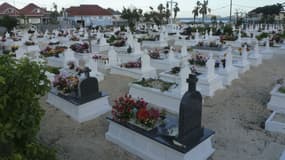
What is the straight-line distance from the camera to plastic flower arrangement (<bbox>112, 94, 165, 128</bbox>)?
453 cm

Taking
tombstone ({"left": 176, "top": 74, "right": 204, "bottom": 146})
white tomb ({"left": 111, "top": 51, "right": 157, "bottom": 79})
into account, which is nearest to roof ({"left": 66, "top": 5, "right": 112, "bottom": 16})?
white tomb ({"left": 111, "top": 51, "right": 157, "bottom": 79})

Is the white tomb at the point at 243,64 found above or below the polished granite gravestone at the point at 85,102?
above

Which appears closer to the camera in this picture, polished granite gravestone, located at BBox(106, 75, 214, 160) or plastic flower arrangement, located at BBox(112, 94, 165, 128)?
polished granite gravestone, located at BBox(106, 75, 214, 160)

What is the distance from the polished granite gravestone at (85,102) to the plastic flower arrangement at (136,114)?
4.52 feet

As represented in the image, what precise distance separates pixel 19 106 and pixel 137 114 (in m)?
2.51

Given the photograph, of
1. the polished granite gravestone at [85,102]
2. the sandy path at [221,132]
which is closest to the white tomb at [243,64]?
the sandy path at [221,132]

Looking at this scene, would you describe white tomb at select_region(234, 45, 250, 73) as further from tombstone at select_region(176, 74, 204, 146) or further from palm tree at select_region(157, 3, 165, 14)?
palm tree at select_region(157, 3, 165, 14)

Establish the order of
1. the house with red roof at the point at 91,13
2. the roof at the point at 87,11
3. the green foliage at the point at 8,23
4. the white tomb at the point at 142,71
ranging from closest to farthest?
the white tomb at the point at 142,71 → the green foliage at the point at 8,23 → the house with red roof at the point at 91,13 → the roof at the point at 87,11

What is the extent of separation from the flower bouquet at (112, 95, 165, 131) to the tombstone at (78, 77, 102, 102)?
1464 mm

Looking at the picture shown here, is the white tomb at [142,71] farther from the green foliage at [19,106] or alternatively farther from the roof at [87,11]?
the roof at [87,11]

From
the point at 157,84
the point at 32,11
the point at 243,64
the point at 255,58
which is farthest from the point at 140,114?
the point at 32,11

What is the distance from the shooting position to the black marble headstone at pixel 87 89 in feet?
20.0

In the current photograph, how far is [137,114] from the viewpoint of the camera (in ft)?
15.3

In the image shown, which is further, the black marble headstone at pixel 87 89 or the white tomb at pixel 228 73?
the white tomb at pixel 228 73
